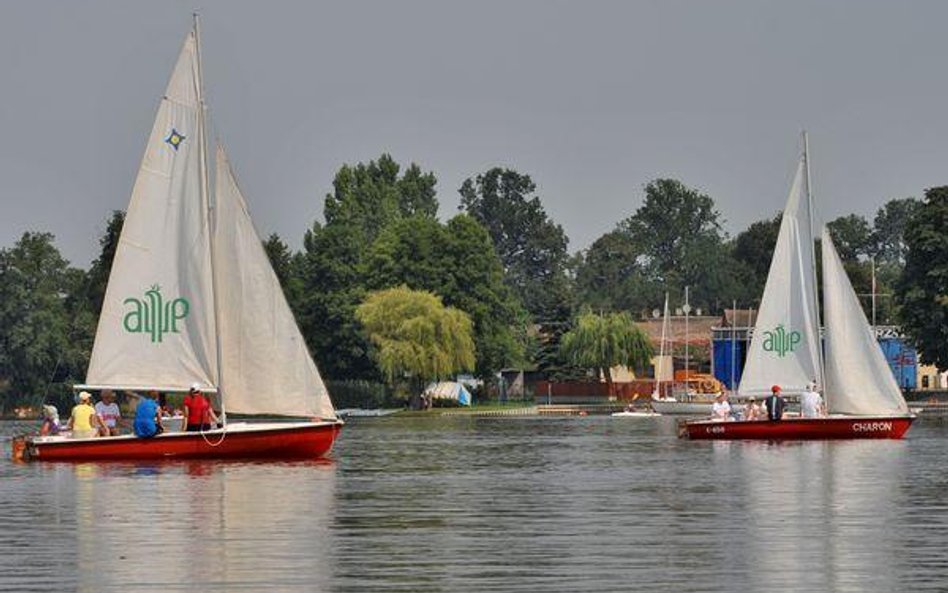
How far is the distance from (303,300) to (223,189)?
96569 millimetres

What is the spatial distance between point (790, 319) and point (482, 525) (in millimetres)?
40376

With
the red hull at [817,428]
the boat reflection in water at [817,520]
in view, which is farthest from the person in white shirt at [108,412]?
the red hull at [817,428]

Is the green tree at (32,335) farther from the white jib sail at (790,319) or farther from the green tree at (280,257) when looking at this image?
the white jib sail at (790,319)

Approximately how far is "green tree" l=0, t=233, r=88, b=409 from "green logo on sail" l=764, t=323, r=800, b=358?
7516 centimetres

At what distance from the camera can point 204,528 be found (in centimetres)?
3170

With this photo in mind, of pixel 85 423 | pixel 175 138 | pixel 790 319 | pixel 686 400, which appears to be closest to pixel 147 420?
pixel 85 423

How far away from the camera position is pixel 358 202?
176 metres

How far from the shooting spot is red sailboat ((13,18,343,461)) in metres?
52.2

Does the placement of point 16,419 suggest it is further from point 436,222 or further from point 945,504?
point 945,504

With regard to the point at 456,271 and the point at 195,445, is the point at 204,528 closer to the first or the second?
the point at 195,445

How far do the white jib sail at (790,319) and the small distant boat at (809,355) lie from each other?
29mm

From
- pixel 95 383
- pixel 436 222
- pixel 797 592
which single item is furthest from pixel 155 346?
pixel 436 222

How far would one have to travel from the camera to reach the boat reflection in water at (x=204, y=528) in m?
25.5

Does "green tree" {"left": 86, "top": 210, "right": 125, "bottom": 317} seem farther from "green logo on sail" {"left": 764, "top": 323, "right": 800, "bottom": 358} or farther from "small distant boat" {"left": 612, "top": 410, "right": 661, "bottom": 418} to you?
"green logo on sail" {"left": 764, "top": 323, "right": 800, "bottom": 358}
